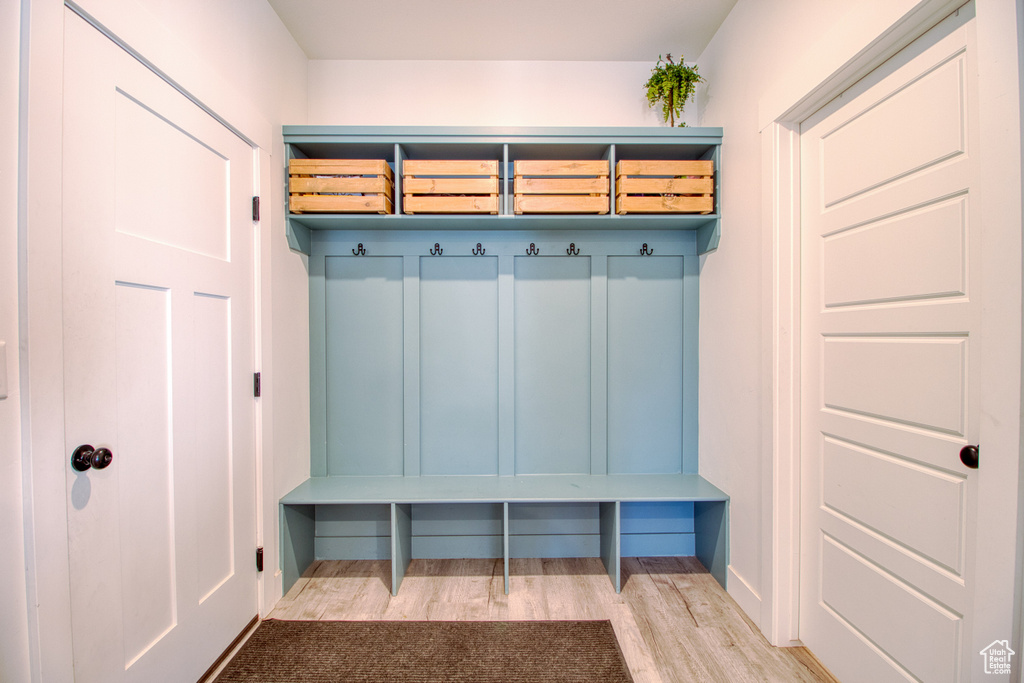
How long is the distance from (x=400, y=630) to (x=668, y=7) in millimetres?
3148

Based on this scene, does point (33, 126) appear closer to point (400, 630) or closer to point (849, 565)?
point (400, 630)

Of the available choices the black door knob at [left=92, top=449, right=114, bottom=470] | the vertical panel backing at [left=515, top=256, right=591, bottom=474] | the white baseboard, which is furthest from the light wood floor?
the black door knob at [left=92, top=449, right=114, bottom=470]

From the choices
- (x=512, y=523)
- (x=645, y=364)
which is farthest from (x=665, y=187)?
(x=512, y=523)

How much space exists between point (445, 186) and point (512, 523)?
1.90m

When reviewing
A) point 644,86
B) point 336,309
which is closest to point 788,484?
point 644,86

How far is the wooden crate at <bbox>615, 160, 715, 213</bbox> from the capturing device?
210 cm

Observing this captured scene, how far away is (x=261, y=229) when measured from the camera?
1.90m

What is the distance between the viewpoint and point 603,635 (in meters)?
1.78

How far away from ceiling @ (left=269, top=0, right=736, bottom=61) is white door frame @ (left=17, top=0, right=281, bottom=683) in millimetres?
1296

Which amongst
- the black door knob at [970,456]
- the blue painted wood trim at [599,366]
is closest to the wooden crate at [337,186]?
the blue painted wood trim at [599,366]

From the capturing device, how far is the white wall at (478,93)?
242 cm

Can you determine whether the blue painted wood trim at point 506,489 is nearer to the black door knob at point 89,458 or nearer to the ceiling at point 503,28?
the black door knob at point 89,458

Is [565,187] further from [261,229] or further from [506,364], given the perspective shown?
[261,229]

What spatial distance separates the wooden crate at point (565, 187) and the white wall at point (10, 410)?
166 cm
